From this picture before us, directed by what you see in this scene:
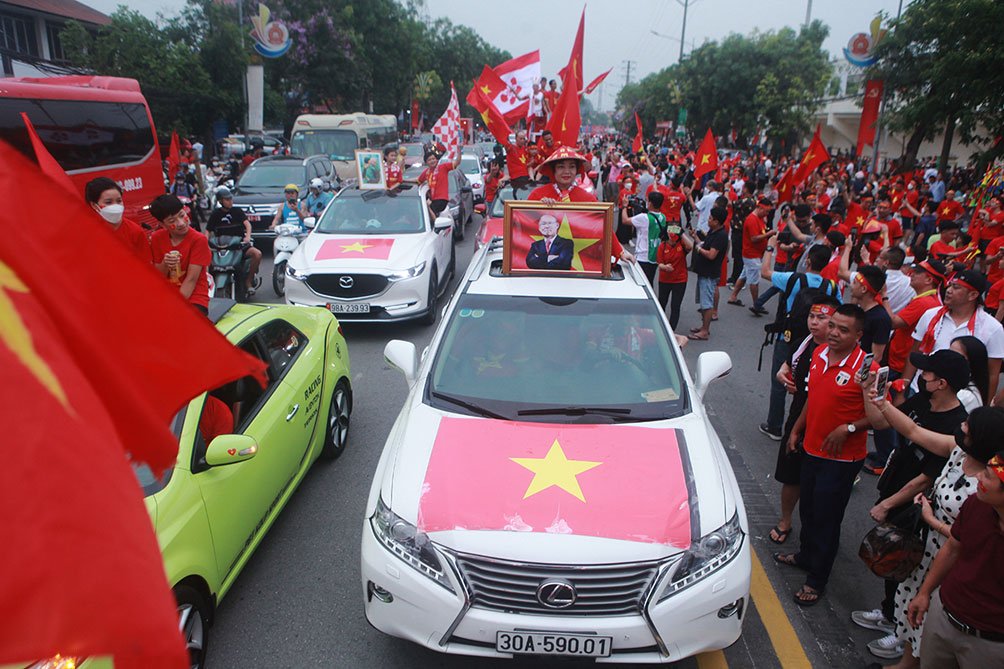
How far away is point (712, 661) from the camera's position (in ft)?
11.7

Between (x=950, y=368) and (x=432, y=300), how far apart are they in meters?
6.85

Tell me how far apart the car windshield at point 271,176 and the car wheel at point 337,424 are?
37.3 feet

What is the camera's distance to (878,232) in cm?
875

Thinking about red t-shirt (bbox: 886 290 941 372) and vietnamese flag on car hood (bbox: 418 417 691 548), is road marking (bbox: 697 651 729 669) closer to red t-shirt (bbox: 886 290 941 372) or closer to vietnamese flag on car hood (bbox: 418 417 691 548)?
vietnamese flag on car hood (bbox: 418 417 691 548)

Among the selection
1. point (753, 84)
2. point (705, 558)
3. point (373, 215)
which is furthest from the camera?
point (753, 84)

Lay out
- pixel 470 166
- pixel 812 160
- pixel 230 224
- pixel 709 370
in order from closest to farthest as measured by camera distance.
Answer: pixel 709 370 < pixel 230 224 < pixel 812 160 < pixel 470 166

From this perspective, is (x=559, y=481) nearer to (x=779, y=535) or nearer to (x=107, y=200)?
(x=779, y=535)

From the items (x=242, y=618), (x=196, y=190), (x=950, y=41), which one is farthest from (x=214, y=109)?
(x=242, y=618)

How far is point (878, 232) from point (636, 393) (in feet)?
20.8

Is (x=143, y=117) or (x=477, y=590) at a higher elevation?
(x=143, y=117)

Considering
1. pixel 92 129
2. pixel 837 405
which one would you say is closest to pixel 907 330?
pixel 837 405

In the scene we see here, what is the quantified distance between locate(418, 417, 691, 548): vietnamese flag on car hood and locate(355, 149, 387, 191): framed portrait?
9567 millimetres

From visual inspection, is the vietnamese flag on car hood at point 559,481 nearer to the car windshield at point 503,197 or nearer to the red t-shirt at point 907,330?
the red t-shirt at point 907,330

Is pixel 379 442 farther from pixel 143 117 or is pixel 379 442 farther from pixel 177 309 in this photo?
pixel 143 117
